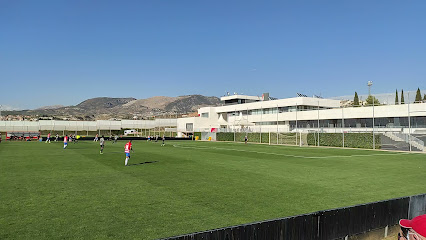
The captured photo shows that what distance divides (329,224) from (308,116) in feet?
232

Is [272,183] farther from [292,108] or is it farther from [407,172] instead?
[292,108]

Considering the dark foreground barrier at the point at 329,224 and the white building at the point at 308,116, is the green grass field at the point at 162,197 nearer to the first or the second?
the dark foreground barrier at the point at 329,224

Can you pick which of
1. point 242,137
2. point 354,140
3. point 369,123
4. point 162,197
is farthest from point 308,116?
point 162,197

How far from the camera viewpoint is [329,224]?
22.9 feet

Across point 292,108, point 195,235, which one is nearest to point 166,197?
point 195,235

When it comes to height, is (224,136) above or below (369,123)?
below

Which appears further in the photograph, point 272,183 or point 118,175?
point 118,175

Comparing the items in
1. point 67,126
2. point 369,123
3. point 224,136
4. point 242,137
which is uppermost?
point 369,123

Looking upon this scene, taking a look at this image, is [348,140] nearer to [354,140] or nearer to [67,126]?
[354,140]

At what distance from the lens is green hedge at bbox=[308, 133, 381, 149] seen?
153ft

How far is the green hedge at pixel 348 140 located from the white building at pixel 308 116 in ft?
13.3

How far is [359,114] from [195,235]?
220 feet

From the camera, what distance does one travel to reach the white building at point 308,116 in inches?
2314

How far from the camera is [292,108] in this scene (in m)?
80.8
